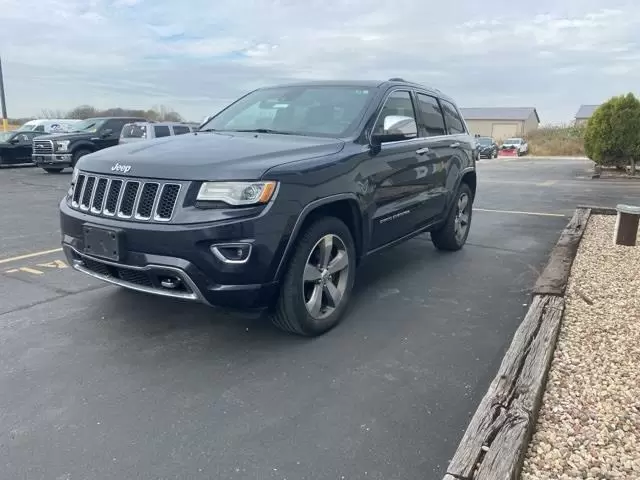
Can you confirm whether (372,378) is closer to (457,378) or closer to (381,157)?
(457,378)

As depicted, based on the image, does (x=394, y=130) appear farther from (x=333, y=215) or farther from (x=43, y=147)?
(x=43, y=147)

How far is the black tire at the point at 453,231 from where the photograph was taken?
621cm

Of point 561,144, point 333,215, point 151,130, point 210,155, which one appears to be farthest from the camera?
point 561,144

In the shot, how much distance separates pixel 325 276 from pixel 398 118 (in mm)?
1576

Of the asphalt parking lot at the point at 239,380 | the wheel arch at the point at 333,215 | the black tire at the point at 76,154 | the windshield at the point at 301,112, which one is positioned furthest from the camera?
the black tire at the point at 76,154

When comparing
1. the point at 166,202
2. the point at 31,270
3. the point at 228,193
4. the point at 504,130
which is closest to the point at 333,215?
the point at 228,193

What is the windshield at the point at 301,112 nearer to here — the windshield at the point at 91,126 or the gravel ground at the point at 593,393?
the gravel ground at the point at 593,393

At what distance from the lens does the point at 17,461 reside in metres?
2.47

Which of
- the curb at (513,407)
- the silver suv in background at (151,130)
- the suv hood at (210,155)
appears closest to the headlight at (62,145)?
the silver suv in background at (151,130)

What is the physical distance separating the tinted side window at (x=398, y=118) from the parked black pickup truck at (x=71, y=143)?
1455cm

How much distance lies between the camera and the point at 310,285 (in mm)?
3793

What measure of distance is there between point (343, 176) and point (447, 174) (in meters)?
2.31

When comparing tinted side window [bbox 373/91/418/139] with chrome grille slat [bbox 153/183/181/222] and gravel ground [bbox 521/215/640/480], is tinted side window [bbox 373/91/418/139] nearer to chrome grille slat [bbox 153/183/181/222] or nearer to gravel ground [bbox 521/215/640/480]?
chrome grille slat [bbox 153/183/181/222]

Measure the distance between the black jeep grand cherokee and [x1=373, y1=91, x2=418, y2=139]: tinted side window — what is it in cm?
2
